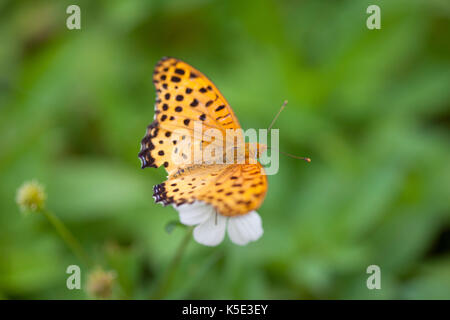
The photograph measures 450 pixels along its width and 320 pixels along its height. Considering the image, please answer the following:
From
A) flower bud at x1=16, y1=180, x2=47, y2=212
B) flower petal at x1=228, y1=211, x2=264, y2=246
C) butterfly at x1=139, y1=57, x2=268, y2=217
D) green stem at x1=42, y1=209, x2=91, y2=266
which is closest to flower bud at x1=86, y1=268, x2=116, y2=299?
green stem at x1=42, y1=209, x2=91, y2=266

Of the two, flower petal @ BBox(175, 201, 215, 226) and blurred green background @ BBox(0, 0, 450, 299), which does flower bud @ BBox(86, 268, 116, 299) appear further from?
flower petal @ BBox(175, 201, 215, 226)

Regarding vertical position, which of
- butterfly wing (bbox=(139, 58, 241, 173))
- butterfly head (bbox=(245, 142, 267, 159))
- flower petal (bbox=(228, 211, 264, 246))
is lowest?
flower petal (bbox=(228, 211, 264, 246))

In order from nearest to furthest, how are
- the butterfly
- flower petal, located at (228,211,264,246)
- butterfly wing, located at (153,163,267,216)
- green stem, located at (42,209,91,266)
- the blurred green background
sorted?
butterfly wing, located at (153,163,267,216), flower petal, located at (228,211,264,246), the butterfly, green stem, located at (42,209,91,266), the blurred green background

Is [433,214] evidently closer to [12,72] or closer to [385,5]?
[385,5]

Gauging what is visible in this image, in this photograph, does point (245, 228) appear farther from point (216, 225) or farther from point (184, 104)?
point (184, 104)

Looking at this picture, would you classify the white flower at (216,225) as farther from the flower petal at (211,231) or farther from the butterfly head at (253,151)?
the butterfly head at (253,151)
